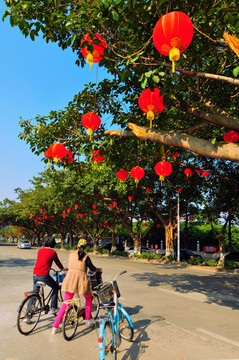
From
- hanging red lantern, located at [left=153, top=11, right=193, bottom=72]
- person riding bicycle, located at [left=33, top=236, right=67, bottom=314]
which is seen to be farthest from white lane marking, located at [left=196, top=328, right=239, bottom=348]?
hanging red lantern, located at [left=153, top=11, right=193, bottom=72]

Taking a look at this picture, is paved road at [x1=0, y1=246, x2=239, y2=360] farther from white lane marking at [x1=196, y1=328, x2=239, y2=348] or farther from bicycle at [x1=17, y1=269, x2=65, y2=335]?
bicycle at [x1=17, y1=269, x2=65, y2=335]

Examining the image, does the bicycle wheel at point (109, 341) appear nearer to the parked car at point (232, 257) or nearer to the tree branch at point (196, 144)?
the tree branch at point (196, 144)

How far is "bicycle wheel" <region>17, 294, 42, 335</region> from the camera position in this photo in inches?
202

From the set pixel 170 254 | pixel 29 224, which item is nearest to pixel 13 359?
pixel 170 254

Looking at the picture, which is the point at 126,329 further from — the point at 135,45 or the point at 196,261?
the point at 196,261

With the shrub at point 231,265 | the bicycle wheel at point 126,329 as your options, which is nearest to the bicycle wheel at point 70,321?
the bicycle wheel at point 126,329

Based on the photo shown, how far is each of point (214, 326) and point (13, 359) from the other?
4268 millimetres

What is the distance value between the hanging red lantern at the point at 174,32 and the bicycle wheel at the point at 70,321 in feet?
15.5

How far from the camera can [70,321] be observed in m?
5.09

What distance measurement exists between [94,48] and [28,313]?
17.5 feet

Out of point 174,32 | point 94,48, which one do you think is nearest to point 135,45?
point 94,48

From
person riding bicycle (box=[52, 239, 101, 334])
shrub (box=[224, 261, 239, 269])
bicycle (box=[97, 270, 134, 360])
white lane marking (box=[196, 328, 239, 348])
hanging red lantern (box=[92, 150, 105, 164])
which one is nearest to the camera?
bicycle (box=[97, 270, 134, 360])

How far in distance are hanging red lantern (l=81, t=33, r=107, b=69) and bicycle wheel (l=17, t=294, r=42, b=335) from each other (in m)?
4.76

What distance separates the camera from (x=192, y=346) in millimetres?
4805
